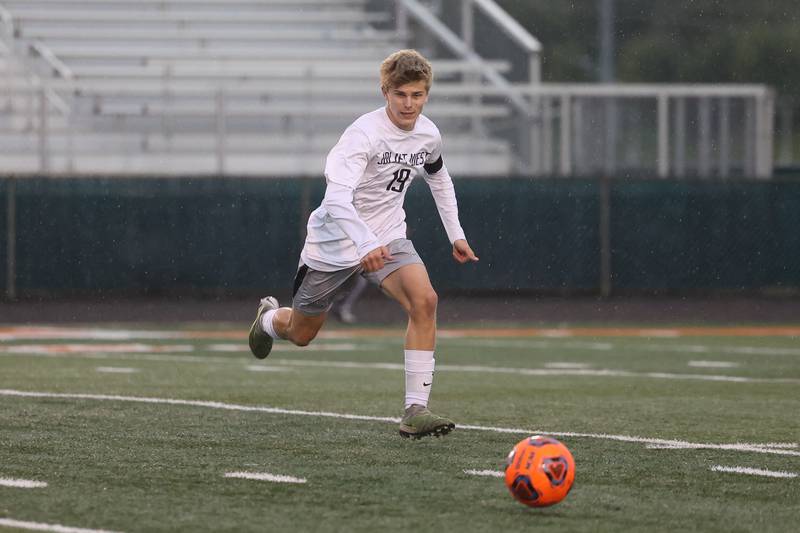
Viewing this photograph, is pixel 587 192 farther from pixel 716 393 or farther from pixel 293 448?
pixel 293 448

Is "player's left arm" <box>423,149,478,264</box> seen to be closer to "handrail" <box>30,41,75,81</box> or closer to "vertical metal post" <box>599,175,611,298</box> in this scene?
"vertical metal post" <box>599,175,611,298</box>

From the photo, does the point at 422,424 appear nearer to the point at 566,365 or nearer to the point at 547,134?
the point at 566,365

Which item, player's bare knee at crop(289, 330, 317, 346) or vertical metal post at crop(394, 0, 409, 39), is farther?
vertical metal post at crop(394, 0, 409, 39)

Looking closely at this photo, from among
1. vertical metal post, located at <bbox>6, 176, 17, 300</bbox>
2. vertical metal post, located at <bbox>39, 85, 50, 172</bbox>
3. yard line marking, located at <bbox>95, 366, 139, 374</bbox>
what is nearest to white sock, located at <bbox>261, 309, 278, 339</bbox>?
yard line marking, located at <bbox>95, 366, 139, 374</bbox>

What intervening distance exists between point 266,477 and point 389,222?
1999 mm

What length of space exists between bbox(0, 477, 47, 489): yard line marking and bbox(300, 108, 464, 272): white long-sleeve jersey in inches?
75.9

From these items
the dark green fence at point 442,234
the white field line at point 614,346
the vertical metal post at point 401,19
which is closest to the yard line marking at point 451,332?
the white field line at point 614,346

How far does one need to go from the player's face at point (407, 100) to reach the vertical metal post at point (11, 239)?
39.5 feet

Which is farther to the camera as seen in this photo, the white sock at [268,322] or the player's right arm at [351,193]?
the white sock at [268,322]

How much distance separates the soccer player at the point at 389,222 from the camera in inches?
304

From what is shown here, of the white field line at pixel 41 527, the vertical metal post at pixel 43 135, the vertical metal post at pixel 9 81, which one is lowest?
the white field line at pixel 41 527

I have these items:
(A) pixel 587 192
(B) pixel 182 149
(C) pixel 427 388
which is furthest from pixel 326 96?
(C) pixel 427 388

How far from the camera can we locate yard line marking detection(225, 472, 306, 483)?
648 centimetres

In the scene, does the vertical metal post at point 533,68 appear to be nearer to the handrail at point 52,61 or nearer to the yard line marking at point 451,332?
the yard line marking at point 451,332
